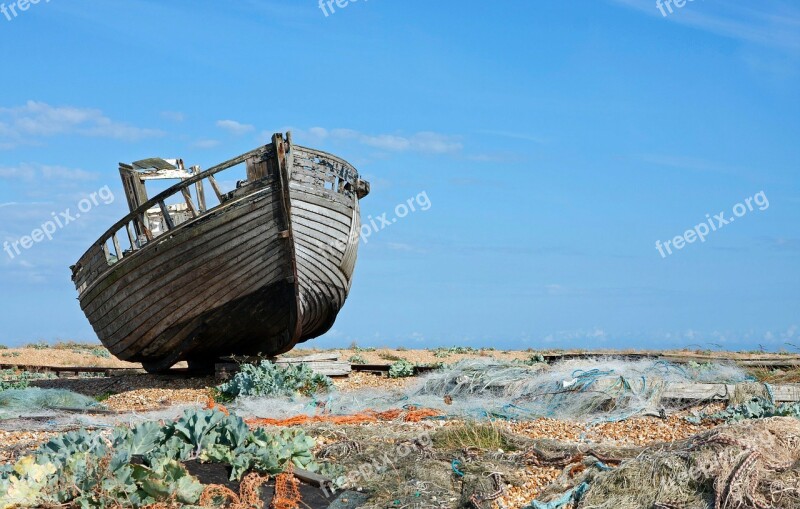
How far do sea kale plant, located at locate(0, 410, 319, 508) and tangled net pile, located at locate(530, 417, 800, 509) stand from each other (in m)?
2.34

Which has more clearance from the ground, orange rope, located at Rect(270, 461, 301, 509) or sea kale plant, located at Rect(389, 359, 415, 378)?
sea kale plant, located at Rect(389, 359, 415, 378)

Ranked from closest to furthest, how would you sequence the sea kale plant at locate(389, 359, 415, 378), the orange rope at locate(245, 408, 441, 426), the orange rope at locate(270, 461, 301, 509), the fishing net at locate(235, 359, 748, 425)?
the orange rope at locate(270, 461, 301, 509), the orange rope at locate(245, 408, 441, 426), the fishing net at locate(235, 359, 748, 425), the sea kale plant at locate(389, 359, 415, 378)

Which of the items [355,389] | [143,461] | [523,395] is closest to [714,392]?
[523,395]

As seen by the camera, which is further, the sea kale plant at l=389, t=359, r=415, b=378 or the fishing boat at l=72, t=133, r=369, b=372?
the sea kale plant at l=389, t=359, r=415, b=378

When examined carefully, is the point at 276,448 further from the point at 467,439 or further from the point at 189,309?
the point at 189,309

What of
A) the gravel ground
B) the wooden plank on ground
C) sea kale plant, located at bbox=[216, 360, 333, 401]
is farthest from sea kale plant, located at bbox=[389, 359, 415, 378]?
the wooden plank on ground

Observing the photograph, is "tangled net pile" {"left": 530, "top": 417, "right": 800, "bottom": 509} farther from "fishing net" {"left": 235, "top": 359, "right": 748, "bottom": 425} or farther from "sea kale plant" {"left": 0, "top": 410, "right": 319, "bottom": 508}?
"fishing net" {"left": 235, "top": 359, "right": 748, "bottom": 425}

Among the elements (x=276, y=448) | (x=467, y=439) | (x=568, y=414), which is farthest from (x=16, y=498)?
(x=568, y=414)

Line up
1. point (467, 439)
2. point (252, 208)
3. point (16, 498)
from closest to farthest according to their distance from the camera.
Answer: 1. point (16, 498)
2. point (467, 439)
3. point (252, 208)

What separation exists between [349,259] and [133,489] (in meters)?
9.90

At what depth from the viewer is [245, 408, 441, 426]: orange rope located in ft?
33.0

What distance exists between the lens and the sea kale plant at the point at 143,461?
635 cm

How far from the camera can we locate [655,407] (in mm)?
10492

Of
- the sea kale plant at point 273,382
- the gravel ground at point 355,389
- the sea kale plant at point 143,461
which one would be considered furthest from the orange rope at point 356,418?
the sea kale plant at point 273,382
